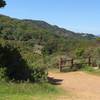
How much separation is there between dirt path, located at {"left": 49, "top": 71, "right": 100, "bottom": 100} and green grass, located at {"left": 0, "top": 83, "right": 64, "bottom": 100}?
0.83 metres

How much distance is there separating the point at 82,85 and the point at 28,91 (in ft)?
18.3

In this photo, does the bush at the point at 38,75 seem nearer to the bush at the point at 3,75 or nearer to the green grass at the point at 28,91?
the green grass at the point at 28,91

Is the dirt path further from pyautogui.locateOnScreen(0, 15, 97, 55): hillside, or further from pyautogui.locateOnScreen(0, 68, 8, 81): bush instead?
pyautogui.locateOnScreen(0, 15, 97, 55): hillside

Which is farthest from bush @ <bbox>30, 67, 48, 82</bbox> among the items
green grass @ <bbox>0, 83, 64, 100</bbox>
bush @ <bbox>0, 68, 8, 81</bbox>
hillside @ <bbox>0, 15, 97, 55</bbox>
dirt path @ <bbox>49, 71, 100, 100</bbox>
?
hillside @ <bbox>0, 15, 97, 55</bbox>

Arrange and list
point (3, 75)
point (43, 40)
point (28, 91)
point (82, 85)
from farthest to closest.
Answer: point (43, 40)
point (82, 85)
point (3, 75)
point (28, 91)

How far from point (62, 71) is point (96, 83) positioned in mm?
7539

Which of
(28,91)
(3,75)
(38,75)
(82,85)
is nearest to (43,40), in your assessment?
(82,85)

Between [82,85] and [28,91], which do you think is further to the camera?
[82,85]

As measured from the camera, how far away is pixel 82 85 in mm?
22141

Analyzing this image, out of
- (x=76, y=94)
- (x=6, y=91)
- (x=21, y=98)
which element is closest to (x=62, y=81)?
(x=76, y=94)

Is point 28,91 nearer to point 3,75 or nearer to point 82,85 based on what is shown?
point 3,75

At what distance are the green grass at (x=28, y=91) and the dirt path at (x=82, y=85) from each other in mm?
829

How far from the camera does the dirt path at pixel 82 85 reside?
1764cm

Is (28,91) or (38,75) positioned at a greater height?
(38,75)
